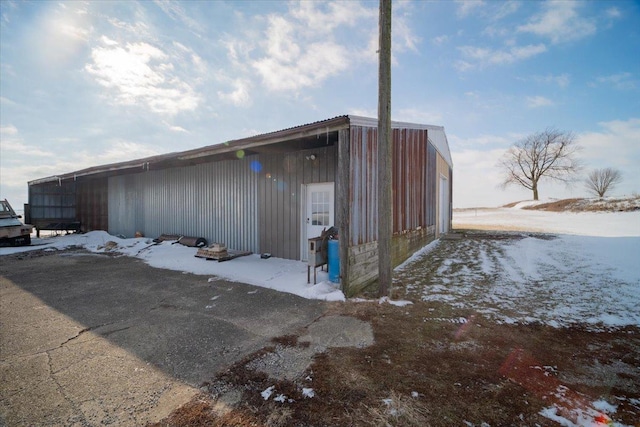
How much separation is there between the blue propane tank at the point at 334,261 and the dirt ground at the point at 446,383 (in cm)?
185

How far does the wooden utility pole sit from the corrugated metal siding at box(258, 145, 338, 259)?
226 centimetres

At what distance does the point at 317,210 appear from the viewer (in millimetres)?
7117

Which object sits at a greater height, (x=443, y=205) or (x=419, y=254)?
(x=443, y=205)

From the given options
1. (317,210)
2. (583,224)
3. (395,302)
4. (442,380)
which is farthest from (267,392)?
(583,224)

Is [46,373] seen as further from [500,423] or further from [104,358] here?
[500,423]

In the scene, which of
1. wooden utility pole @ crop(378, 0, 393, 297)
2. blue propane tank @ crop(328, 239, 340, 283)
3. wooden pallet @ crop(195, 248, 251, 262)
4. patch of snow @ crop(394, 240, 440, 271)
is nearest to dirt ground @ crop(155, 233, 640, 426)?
wooden utility pole @ crop(378, 0, 393, 297)

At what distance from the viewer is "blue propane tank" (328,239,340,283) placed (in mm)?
5270

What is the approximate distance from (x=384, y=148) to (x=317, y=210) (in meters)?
3.00

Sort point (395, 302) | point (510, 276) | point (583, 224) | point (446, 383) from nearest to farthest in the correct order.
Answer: point (446, 383)
point (395, 302)
point (510, 276)
point (583, 224)

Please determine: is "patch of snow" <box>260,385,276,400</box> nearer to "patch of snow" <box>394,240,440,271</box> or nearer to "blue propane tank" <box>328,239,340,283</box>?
"blue propane tank" <box>328,239,340,283</box>

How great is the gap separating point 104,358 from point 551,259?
9662 millimetres

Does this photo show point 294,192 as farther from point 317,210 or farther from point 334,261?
point 334,261

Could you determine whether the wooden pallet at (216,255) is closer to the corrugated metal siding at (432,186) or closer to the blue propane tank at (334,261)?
the blue propane tank at (334,261)

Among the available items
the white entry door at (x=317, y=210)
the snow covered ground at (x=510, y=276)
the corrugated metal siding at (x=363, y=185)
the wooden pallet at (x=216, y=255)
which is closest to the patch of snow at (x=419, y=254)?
the snow covered ground at (x=510, y=276)
